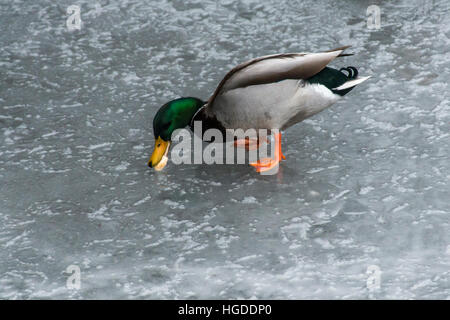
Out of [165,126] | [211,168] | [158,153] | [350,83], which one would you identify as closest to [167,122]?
[165,126]

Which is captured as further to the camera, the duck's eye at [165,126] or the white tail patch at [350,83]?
the white tail patch at [350,83]

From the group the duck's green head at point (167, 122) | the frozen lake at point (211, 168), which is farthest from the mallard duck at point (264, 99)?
the frozen lake at point (211, 168)

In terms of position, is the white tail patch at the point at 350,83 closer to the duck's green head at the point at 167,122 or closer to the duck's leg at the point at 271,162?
the duck's leg at the point at 271,162

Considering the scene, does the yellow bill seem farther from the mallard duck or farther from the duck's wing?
the duck's wing

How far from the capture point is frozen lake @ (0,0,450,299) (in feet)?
10.5

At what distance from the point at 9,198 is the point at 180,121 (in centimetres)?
96

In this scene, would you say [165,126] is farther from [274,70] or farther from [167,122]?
[274,70]

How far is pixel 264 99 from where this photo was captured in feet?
12.5

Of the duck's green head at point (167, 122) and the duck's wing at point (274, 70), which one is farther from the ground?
the duck's wing at point (274, 70)

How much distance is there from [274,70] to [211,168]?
635 millimetres

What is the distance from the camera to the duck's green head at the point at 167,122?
386cm
